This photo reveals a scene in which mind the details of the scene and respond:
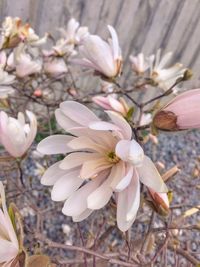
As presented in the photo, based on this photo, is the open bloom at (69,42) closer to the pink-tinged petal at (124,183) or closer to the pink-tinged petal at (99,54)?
the pink-tinged petal at (99,54)

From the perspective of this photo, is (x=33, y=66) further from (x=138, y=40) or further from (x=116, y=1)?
(x=138, y=40)

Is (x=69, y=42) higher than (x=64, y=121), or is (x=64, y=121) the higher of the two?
(x=64, y=121)

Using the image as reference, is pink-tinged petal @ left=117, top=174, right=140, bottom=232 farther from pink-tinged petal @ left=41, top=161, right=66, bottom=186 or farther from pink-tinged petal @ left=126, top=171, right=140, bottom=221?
pink-tinged petal @ left=41, top=161, right=66, bottom=186

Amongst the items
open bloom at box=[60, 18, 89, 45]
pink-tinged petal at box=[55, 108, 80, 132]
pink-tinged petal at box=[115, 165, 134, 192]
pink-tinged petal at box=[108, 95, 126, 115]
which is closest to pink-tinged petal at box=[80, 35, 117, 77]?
pink-tinged petal at box=[108, 95, 126, 115]

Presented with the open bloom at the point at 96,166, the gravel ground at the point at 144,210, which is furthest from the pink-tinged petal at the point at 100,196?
the gravel ground at the point at 144,210

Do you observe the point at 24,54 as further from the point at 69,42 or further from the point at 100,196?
the point at 100,196

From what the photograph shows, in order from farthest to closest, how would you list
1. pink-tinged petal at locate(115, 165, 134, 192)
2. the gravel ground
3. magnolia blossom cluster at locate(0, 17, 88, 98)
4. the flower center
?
the gravel ground → magnolia blossom cluster at locate(0, 17, 88, 98) → the flower center → pink-tinged petal at locate(115, 165, 134, 192)

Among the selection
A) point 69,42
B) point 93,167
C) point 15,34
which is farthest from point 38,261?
point 69,42
